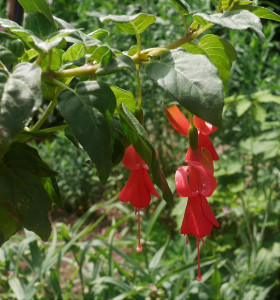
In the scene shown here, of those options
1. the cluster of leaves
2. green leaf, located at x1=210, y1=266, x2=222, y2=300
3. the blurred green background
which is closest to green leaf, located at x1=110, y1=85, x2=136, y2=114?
the cluster of leaves

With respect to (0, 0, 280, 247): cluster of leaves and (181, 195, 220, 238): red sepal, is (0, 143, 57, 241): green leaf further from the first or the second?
Result: (181, 195, 220, 238): red sepal

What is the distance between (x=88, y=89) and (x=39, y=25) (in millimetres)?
116

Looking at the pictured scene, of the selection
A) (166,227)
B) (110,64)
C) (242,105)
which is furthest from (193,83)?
(166,227)

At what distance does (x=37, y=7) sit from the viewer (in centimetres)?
50

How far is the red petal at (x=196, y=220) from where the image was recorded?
512 mm

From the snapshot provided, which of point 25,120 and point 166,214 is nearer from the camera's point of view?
point 25,120

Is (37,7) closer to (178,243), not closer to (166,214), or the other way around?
(178,243)

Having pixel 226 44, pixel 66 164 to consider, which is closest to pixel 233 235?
pixel 66 164

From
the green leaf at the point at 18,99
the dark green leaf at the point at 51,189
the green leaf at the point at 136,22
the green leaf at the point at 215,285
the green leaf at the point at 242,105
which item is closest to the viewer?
the green leaf at the point at 18,99

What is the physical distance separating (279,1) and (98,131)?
12.9 ft

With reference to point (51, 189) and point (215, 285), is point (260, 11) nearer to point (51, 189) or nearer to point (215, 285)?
point (51, 189)

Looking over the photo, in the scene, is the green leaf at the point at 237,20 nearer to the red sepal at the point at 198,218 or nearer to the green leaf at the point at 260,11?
the green leaf at the point at 260,11

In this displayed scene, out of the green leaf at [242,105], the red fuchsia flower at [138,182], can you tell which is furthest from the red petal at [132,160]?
the green leaf at [242,105]

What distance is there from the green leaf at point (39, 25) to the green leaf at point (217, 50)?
0.45ft
